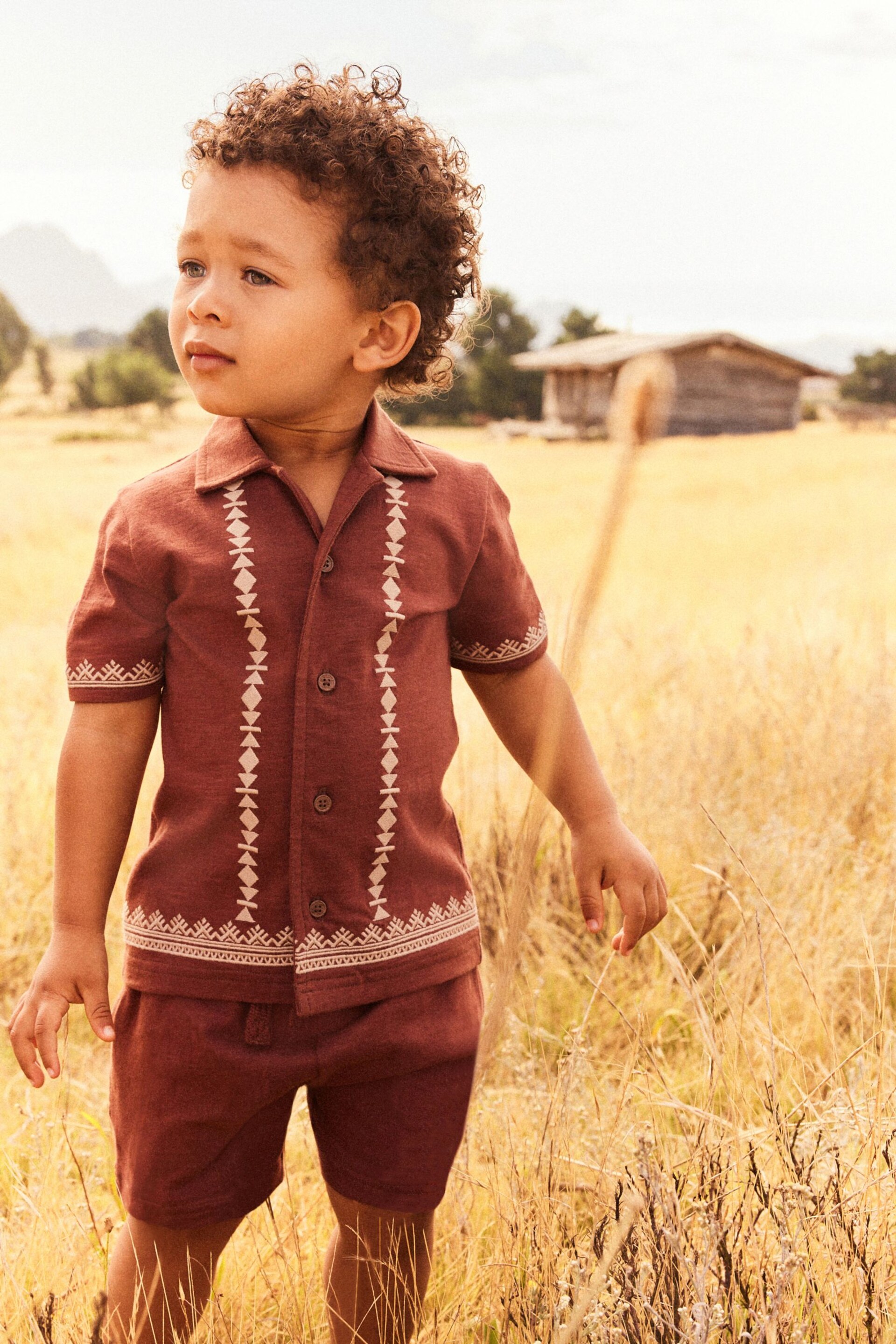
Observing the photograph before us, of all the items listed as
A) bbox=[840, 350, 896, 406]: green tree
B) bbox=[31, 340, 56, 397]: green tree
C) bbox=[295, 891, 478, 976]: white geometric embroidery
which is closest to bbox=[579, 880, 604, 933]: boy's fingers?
bbox=[295, 891, 478, 976]: white geometric embroidery

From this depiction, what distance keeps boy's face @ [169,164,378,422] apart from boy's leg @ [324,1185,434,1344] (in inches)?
39.7

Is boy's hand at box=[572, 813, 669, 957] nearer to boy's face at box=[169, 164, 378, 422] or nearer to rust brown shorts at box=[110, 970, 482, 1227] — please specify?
rust brown shorts at box=[110, 970, 482, 1227]

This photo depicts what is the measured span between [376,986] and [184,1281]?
464mm

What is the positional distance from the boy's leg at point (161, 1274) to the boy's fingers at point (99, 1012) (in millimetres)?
254

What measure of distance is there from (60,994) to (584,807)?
2.28 ft

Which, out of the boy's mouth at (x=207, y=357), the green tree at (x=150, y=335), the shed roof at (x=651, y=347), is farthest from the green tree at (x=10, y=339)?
the boy's mouth at (x=207, y=357)

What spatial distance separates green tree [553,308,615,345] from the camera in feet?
107

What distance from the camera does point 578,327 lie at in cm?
3272

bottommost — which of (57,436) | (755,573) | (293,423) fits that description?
(57,436)

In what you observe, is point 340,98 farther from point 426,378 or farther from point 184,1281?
point 184,1281

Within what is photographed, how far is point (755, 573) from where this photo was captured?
7.75 metres

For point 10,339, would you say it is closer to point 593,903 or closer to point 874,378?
point 874,378

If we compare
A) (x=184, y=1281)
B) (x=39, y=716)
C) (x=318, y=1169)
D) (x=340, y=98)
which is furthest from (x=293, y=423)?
(x=39, y=716)

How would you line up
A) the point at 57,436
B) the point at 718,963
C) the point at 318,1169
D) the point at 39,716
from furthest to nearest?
the point at 57,436 → the point at 39,716 → the point at 718,963 → the point at 318,1169
